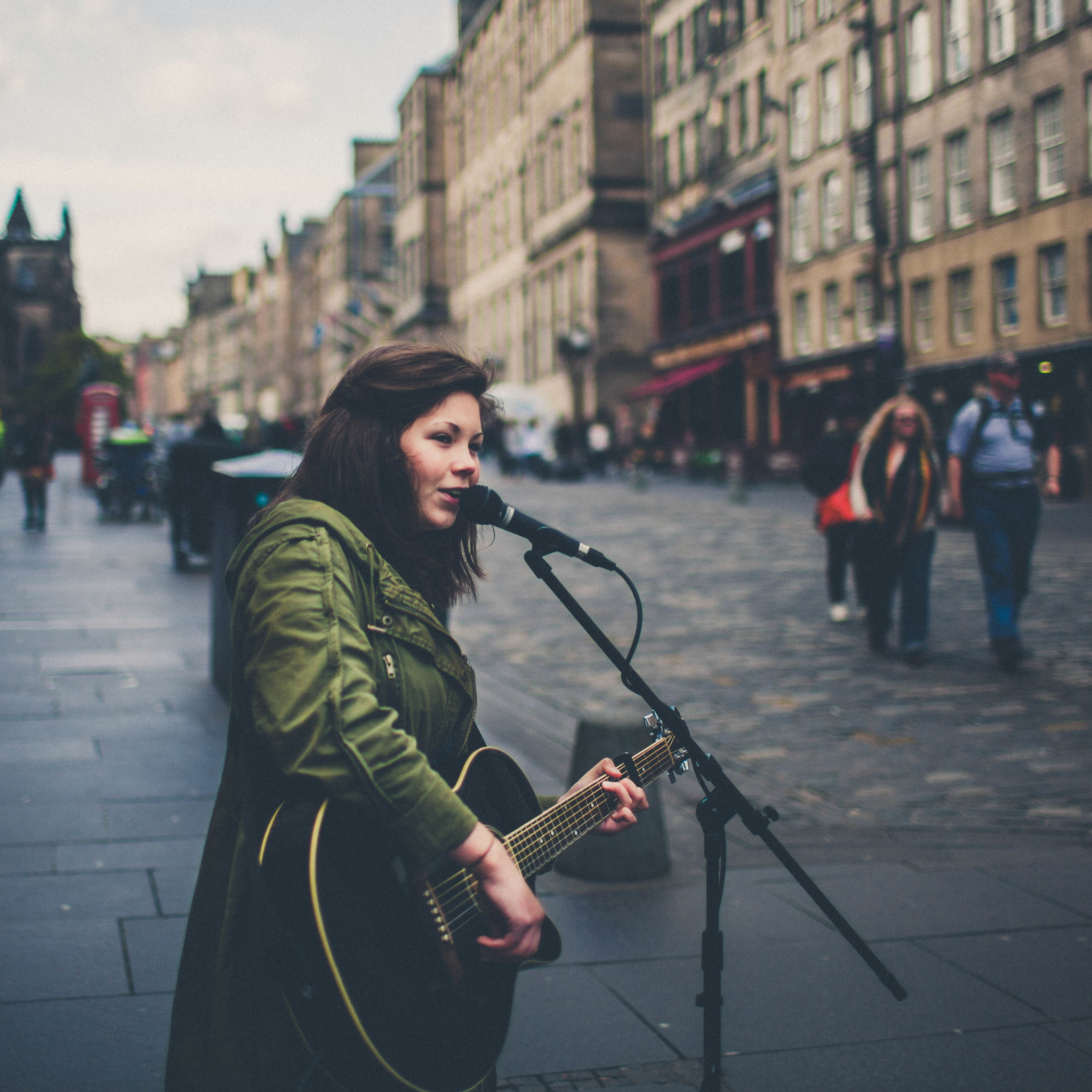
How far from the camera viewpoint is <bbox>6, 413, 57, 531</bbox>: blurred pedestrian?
64.1 feet

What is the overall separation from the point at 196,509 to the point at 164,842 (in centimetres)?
1031

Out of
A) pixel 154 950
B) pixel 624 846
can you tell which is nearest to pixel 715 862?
pixel 154 950

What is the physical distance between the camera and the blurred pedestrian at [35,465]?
1955 centimetres

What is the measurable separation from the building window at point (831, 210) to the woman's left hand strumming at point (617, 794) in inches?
1407

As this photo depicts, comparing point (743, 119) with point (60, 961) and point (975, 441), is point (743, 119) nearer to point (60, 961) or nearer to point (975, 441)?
point (975, 441)

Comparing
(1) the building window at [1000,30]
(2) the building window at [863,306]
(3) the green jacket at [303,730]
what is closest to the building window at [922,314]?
(2) the building window at [863,306]

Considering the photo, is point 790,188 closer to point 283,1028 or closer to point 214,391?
point 283,1028

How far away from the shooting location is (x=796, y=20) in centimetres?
3822

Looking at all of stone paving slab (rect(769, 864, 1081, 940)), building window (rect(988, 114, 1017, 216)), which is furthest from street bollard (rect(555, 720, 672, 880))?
building window (rect(988, 114, 1017, 216))

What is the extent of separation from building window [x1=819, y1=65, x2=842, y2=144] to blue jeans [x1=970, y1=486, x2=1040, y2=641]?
29.6 metres

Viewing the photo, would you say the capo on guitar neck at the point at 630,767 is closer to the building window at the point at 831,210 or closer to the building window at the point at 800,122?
the building window at the point at 831,210

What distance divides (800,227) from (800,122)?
2817 mm

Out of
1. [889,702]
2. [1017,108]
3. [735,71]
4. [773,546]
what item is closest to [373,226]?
[735,71]

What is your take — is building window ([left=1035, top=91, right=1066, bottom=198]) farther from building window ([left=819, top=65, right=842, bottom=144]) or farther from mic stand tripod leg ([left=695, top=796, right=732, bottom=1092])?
mic stand tripod leg ([left=695, top=796, right=732, bottom=1092])
